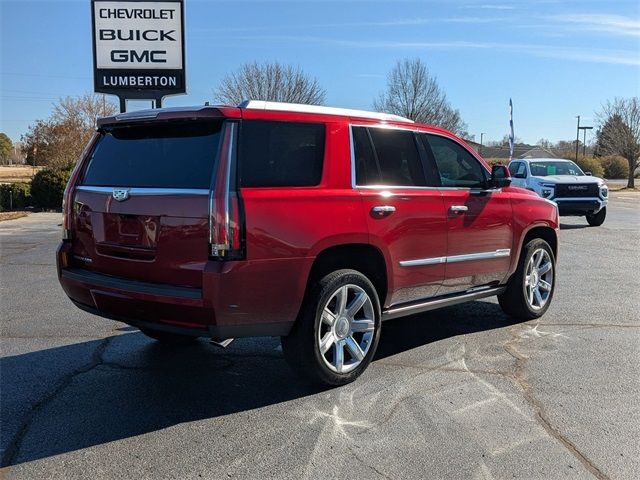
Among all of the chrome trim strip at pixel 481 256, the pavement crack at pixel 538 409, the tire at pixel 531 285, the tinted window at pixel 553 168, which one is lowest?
the pavement crack at pixel 538 409

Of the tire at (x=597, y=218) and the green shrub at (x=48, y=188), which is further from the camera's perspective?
the green shrub at (x=48, y=188)

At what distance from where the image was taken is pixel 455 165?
17.9 ft

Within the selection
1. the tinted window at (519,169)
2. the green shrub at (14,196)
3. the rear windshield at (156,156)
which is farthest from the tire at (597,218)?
the green shrub at (14,196)

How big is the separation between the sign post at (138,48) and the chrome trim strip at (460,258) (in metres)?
13.0

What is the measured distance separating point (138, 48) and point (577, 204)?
12802 mm

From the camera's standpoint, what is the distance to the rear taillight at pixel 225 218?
3.60 metres

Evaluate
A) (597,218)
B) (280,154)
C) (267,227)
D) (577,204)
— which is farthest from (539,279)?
(597,218)

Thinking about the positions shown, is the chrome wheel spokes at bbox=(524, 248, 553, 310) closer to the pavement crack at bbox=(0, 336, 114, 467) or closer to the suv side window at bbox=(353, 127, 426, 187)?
the suv side window at bbox=(353, 127, 426, 187)

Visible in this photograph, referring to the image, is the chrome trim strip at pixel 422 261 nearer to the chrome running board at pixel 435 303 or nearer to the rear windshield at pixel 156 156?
the chrome running board at pixel 435 303

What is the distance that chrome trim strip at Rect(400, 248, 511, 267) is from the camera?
15.6ft

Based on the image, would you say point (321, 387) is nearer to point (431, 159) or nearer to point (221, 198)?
point (221, 198)

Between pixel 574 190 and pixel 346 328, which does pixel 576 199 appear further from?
pixel 346 328

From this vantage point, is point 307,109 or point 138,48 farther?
point 138,48

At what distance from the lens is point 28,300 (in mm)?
7105
